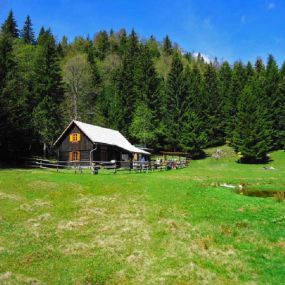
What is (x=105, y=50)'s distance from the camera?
422ft

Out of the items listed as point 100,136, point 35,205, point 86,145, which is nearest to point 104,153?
point 100,136

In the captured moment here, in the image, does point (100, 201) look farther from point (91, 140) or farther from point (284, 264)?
point (91, 140)

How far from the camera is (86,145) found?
174 ft

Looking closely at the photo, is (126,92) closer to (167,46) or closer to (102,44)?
(102,44)

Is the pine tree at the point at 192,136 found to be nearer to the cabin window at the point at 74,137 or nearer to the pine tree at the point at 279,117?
the pine tree at the point at 279,117

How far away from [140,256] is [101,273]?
2.11 m

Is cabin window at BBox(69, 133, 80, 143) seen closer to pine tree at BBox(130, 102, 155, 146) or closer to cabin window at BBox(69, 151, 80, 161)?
cabin window at BBox(69, 151, 80, 161)

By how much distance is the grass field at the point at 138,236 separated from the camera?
13258 millimetres

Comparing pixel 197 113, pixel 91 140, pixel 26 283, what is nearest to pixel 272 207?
pixel 26 283

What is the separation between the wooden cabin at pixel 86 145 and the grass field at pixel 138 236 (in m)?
24.3

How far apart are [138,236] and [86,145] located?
37.0m

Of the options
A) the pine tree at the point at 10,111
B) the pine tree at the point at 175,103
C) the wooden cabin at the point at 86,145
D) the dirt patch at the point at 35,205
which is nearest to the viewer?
the dirt patch at the point at 35,205

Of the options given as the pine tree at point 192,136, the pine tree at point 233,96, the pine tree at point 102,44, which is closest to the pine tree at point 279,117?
the pine tree at point 233,96

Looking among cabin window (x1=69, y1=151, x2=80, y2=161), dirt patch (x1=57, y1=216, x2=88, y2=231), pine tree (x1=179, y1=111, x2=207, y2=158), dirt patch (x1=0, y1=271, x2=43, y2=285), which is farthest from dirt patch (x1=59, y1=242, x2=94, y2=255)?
pine tree (x1=179, y1=111, x2=207, y2=158)
